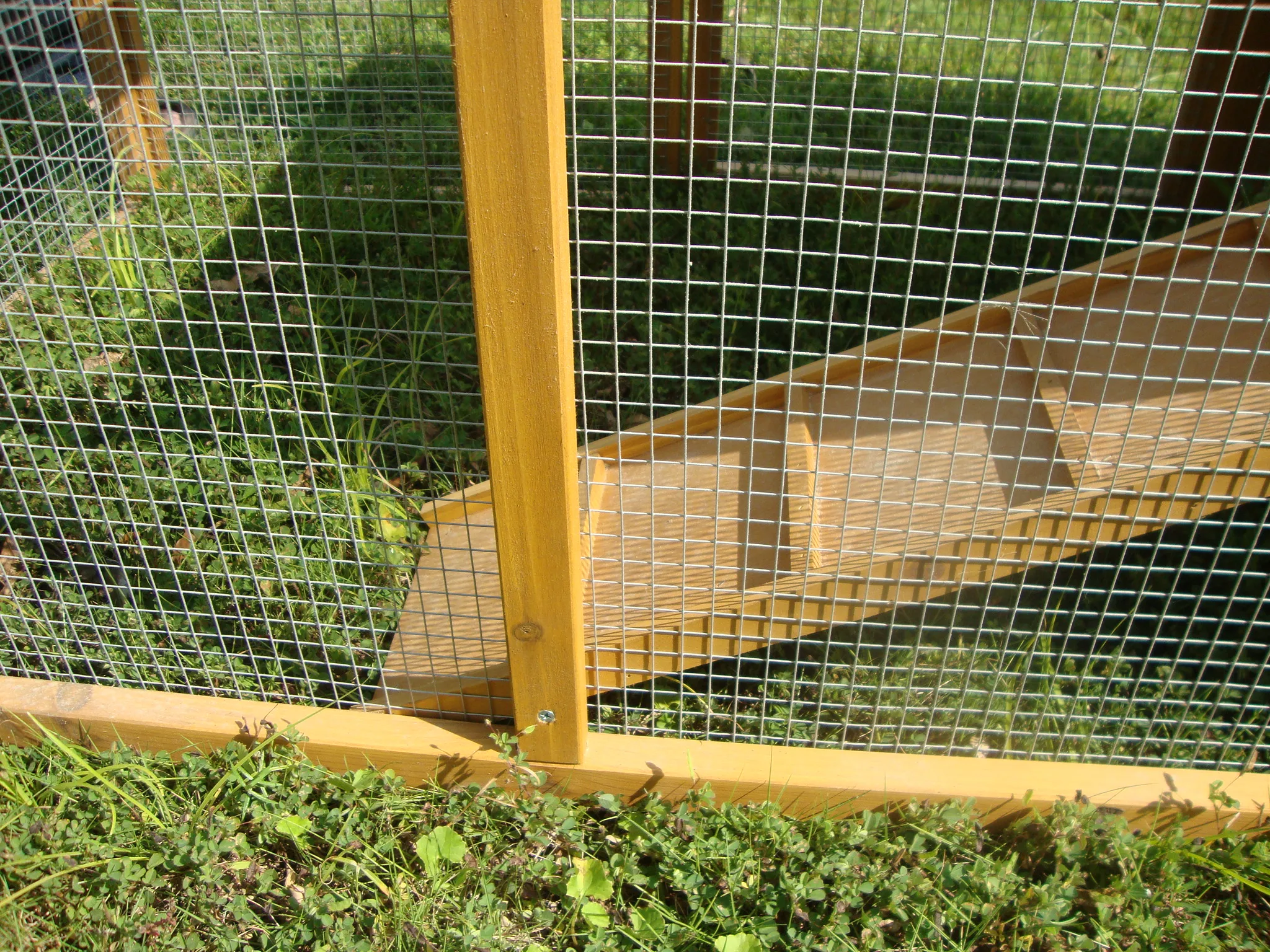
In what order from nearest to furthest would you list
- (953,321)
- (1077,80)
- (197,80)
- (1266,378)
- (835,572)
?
(197,80)
(835,572)
(1266,378)
(953,321)
(1077,80)

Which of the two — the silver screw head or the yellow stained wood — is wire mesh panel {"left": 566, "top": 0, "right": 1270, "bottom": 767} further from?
the silver screw head

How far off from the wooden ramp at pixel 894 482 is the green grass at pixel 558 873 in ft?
1.07

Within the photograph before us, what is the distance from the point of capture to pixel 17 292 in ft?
8.14

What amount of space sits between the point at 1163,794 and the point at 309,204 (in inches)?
137

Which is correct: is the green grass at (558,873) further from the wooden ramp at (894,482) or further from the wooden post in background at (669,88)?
the wooden post in background at (669,88)

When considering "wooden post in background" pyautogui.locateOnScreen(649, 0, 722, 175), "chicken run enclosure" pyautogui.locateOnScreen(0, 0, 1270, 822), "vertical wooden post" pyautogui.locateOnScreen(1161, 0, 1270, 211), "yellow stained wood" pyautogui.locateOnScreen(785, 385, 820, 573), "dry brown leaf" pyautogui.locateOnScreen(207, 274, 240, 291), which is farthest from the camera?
"wooden post in background" pyautogui.locateOnScreen(649, 0, 722, 175)

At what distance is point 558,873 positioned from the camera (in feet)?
6.79

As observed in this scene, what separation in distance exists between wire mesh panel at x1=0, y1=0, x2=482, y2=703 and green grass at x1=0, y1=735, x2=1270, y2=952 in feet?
1.07

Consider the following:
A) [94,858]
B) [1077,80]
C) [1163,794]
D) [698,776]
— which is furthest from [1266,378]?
[1077,80]

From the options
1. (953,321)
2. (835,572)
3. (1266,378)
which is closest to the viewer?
(835,572)

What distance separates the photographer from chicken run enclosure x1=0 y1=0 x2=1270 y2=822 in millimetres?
1732

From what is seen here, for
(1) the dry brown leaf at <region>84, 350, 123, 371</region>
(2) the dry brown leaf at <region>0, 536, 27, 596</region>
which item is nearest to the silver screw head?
(2) the dry brown leaf at <region>0, 536, 27, 596</region>

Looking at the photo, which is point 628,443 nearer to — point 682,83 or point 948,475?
point 948,475

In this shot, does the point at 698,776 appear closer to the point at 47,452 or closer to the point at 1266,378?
the point at 1266,378
